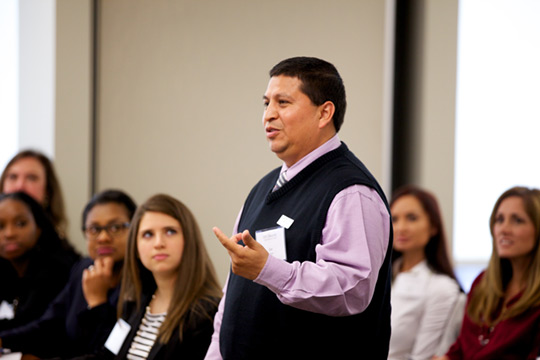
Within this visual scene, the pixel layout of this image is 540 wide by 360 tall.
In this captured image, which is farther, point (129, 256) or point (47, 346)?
point (47, 346)

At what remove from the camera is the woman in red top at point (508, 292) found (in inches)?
101

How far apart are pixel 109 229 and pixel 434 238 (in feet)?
5.80

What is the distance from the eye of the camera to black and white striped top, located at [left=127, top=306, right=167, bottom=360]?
95.4 inches

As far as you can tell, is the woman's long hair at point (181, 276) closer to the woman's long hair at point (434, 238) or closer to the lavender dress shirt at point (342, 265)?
the lavender dress shirt at point (342, 265)

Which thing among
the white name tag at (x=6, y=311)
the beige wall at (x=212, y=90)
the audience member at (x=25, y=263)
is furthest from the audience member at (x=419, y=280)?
the white name tag at (x=6, y=311)

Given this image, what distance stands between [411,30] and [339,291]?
10.8 feet

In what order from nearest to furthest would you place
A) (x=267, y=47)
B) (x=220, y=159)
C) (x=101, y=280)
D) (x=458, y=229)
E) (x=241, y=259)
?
(x=241, y=259) → (x=267, y=47) → (x=220, y=159) → (x=101, y=280) → (x=458, y=229)

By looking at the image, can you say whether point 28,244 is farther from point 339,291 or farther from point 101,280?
point 339,291

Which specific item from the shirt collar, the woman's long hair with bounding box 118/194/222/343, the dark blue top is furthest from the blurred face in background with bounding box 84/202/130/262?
the shirt collar

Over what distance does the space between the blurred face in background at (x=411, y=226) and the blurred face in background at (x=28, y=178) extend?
2251mm

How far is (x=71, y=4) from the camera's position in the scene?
160 inches

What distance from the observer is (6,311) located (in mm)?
3326

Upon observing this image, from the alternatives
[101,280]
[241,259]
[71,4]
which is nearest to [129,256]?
[101,280]

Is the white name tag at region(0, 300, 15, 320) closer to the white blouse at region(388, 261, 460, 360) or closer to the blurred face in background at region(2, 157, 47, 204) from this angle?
the blurred face in background at region(2, 157, 47, 204)
